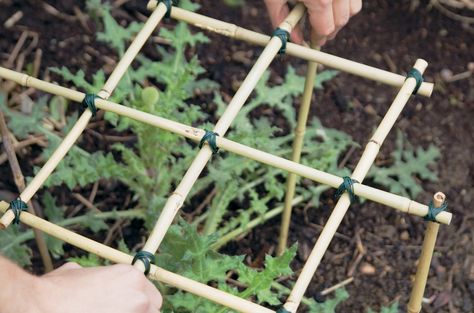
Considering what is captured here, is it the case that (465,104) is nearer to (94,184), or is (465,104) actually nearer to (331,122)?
(331,122)

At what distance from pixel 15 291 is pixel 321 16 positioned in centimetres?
88

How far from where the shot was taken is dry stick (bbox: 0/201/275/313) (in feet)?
4.32

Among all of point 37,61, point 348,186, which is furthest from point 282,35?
point 37,61

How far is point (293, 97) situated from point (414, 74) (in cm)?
109

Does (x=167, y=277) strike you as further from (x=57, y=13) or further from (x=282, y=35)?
(x=57, y=13)

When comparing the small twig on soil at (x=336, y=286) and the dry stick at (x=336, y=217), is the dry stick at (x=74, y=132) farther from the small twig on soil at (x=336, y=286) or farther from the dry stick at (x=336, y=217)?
the small twig on soil at (x=336, y=286)

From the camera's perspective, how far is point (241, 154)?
4.97ft

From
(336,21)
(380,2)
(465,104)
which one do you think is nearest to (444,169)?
(465,104)

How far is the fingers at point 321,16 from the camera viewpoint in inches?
66.2

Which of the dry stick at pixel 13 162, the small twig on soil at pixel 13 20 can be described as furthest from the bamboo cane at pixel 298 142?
the small twig on soil at pixel 13 20

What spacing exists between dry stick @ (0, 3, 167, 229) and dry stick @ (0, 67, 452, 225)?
4 centimetres

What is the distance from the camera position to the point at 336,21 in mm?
1758

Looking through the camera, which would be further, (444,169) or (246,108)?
(444,169)

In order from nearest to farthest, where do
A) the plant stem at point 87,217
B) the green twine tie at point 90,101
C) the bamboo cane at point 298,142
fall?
1. the green twine tie at point 90,101
2. the bamboo cane at point 298,142
3. the plant stem at point 87,217
